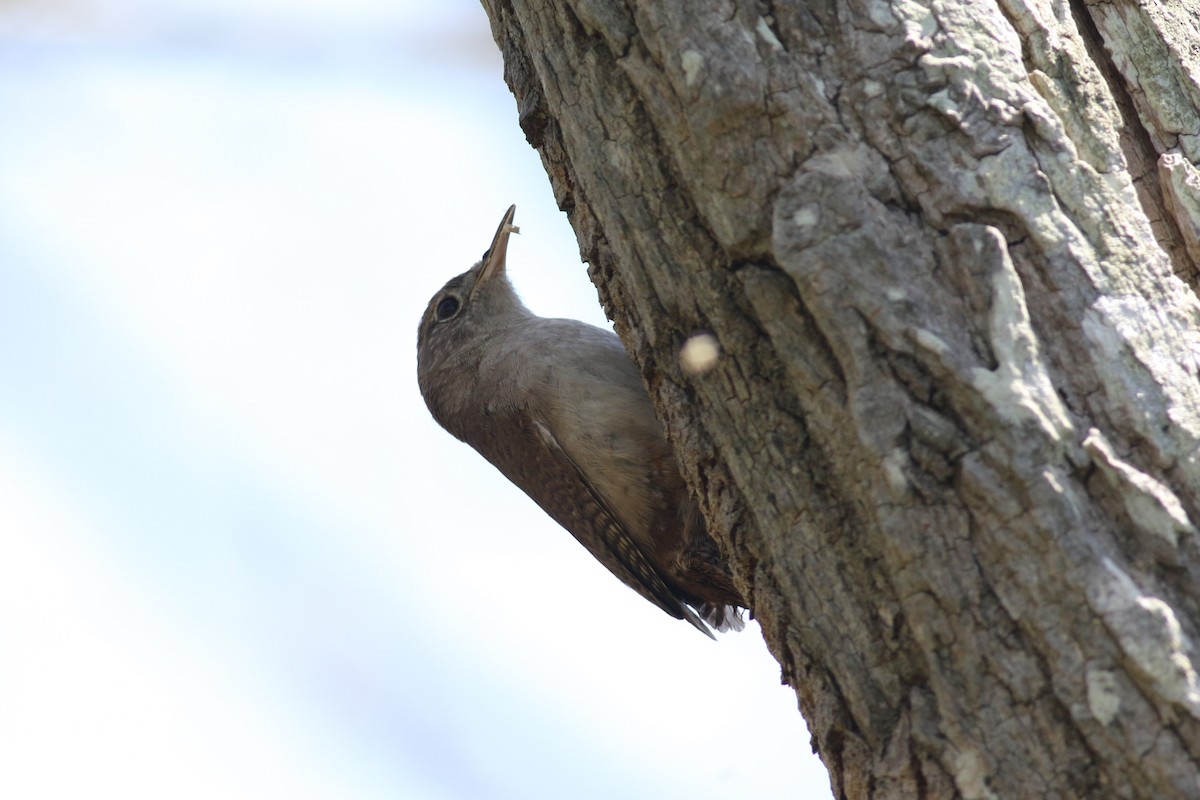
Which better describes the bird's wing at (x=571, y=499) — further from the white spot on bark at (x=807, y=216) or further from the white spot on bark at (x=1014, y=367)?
the white spot on bark at (x=1014, y=367)

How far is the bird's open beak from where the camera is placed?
526cm

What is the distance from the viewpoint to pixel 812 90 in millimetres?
2135

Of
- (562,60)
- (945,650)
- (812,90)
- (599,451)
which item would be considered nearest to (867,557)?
(945,650)

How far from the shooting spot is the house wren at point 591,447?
424 cm

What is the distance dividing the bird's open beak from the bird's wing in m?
0.93

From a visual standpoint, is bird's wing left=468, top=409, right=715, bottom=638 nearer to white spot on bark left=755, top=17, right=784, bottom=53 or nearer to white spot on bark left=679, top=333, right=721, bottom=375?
white spot on bark left=679, top=333, right=721, bottom=375

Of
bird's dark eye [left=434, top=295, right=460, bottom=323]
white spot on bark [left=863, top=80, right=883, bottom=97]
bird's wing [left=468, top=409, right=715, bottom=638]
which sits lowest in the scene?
bird's wing [left=468, top=409, right=715, bottom=638]

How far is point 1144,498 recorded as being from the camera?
180cm

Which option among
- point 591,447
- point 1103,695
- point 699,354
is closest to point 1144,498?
point 1103,695

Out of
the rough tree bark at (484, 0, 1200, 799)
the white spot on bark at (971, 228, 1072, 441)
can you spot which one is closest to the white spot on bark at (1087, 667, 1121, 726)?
the rough tree bark at (484, 0, 1200, 799)

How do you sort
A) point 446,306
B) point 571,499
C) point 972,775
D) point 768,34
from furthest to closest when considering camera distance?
point 446,306, point 571,499, point 768,34, point 972,775

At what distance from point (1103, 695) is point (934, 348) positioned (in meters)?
0.63

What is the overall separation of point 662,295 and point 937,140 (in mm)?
642

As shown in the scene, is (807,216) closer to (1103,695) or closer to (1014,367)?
(1014,367)
